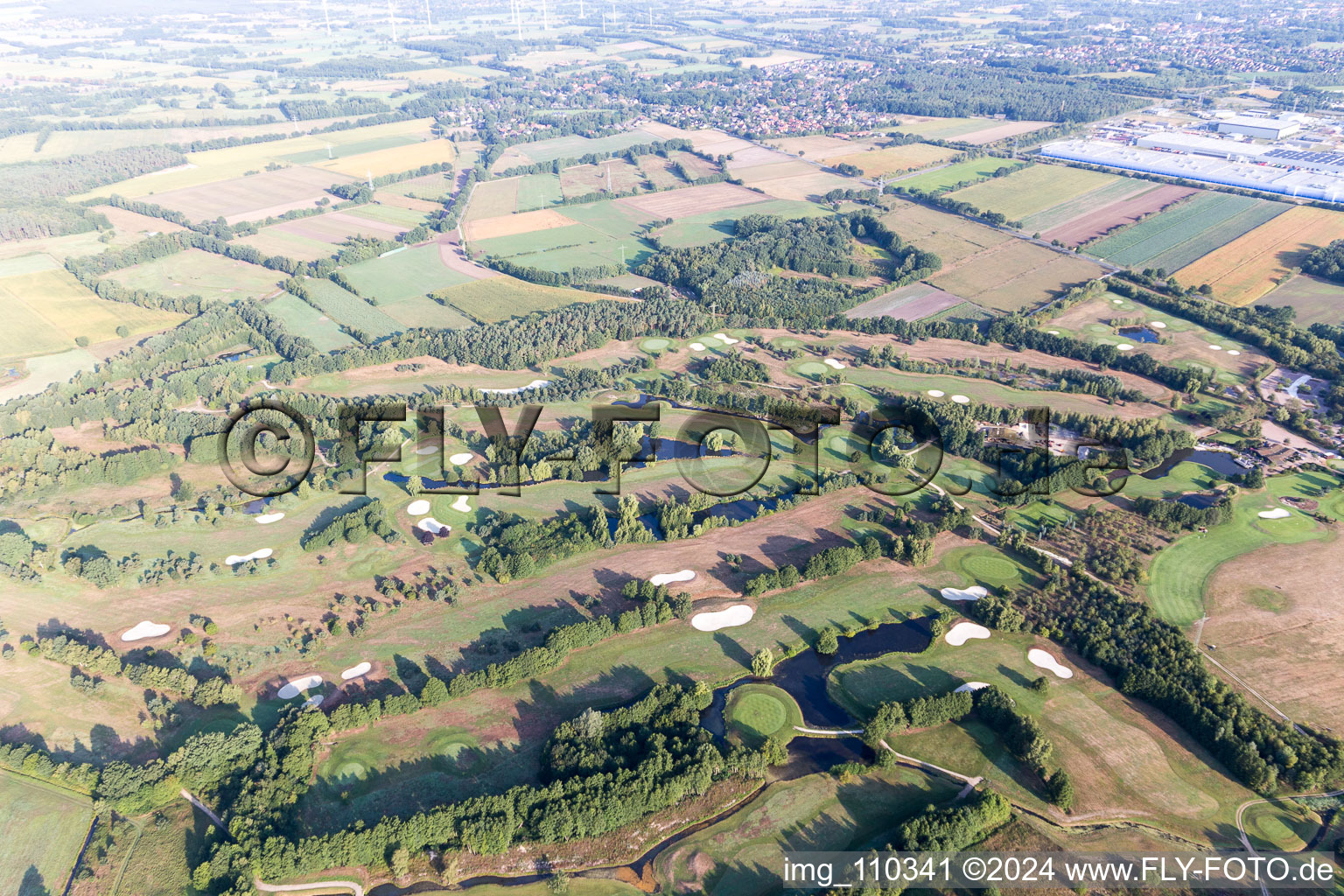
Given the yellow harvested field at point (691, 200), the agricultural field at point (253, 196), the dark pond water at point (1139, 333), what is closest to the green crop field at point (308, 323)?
the agricultural field at point (253, 196)

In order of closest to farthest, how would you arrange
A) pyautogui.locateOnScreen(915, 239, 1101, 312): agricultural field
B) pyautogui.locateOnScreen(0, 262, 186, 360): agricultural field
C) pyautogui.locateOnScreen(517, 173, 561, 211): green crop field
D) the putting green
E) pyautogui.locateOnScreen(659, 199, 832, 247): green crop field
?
the putting green < pyautogui.locateOnScreen(0, 262, 186, 360): agricultural field < pyautogui.locateOnScreen(915, 239, 1101, 312): agricultural field < pyautogui.locateOnScreen(659, 199, 832, 247): green crop field < pyautogui.locateOnScreen(517, 173, 561, 211): green crop field

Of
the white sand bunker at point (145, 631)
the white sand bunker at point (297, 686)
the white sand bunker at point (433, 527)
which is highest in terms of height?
the white sand bunker at point (433, 527)

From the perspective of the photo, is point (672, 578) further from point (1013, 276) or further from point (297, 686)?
point (1013, 276)

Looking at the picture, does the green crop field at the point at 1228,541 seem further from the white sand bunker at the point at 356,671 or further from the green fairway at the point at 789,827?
the white sand bunker at the point at 356,671

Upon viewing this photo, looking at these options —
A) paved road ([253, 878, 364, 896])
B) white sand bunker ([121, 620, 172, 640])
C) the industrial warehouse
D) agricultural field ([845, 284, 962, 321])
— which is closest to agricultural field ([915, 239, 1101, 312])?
agricultural field ([845, 284, 962, 321])

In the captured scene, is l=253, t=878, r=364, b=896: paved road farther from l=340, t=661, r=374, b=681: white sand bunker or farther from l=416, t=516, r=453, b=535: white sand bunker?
l=416, t=516, r=453, b=535: white sand bunker

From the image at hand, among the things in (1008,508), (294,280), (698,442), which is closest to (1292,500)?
(1008,508)

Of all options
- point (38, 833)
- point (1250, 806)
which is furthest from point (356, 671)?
point (1250, 806)
